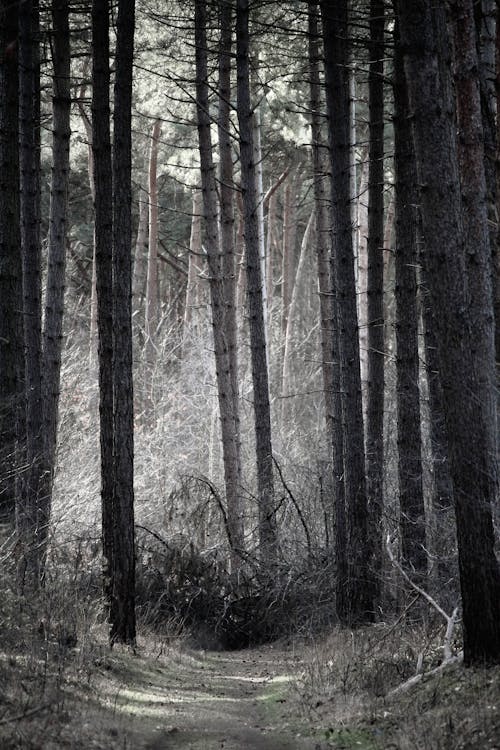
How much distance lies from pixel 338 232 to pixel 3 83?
4.70m

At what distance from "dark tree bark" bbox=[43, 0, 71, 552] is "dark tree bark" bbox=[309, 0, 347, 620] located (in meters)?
3.65

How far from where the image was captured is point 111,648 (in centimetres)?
1000

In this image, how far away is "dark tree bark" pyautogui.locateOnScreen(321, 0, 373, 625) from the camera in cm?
1263

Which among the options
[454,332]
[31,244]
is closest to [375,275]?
[31,244]

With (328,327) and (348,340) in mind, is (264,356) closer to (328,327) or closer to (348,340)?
(348,340)

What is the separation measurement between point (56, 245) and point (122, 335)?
11.2ft

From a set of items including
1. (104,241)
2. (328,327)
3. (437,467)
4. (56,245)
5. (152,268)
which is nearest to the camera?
(104,241)

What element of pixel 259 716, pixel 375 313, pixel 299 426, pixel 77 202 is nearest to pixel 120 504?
pixel 259 716

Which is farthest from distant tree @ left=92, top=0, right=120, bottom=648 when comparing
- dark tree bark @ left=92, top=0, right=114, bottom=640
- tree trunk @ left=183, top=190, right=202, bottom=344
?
tree trunk @ left=183, top=190, right=202, bottom=344

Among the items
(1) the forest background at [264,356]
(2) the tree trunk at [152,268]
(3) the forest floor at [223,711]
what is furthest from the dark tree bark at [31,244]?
(2) the tree trunk at [152,268]

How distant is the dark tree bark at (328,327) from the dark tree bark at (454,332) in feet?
11.6

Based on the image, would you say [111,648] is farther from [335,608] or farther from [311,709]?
[335,608]

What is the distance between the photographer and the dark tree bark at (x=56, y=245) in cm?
1367

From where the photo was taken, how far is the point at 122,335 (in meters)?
11.1
